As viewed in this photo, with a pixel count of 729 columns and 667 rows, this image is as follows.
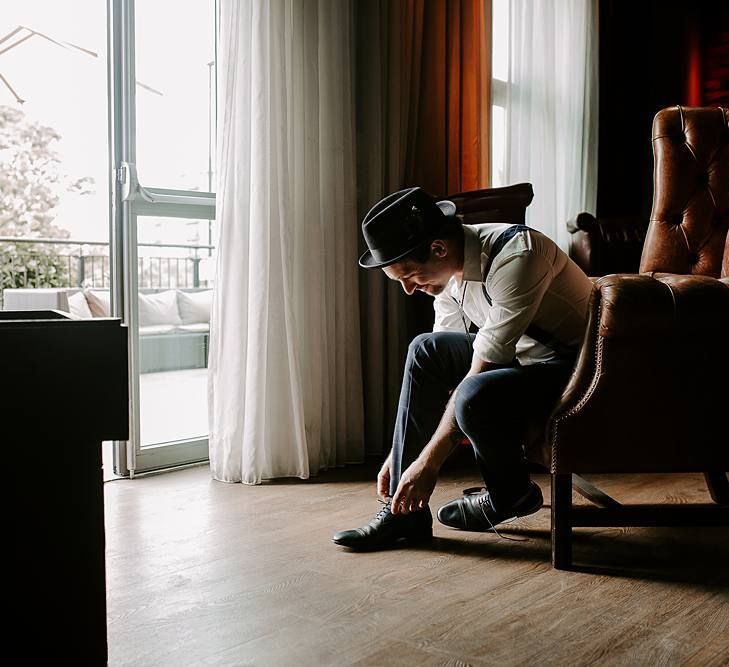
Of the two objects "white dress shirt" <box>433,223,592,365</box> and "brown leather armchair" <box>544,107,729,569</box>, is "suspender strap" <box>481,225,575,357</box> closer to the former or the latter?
"white dress shirt" <box>433,223,592,365</box>

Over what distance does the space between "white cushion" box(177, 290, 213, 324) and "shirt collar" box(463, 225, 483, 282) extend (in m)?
1.32

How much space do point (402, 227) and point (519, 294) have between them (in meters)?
0.29

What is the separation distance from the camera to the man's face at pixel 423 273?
5.97ft

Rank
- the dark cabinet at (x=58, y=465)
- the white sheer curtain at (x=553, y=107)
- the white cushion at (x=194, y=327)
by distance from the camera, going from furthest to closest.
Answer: the white sheer curtain at (x=553, y=107), the white cushion at (x=194, y=327), the dark cabinet at (x=58, y=465)

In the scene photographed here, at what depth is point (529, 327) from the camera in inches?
73.9

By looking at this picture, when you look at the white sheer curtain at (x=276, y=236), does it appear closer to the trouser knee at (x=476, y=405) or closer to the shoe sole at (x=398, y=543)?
the shoe sole at (x=398, y=543)

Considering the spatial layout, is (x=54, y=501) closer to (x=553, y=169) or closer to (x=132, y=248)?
(x=132, y=248)

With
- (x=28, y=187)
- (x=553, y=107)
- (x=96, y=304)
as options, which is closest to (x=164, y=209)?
(x=553, y=107)

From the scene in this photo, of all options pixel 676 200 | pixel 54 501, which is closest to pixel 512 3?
pixel 676 200

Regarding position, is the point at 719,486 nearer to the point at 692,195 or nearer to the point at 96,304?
the point at 692,195

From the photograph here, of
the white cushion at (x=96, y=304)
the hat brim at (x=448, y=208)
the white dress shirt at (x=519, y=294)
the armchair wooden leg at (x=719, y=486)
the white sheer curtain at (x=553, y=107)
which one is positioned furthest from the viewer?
the white cushion at (x=96, y=304)

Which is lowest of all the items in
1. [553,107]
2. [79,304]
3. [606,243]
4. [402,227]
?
[79,304]

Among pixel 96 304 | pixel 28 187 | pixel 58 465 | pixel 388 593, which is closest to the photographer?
pixel 58 465

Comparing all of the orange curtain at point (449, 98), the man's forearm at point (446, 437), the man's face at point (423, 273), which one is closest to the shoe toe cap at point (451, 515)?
the man's forearm at point (446, 437)
